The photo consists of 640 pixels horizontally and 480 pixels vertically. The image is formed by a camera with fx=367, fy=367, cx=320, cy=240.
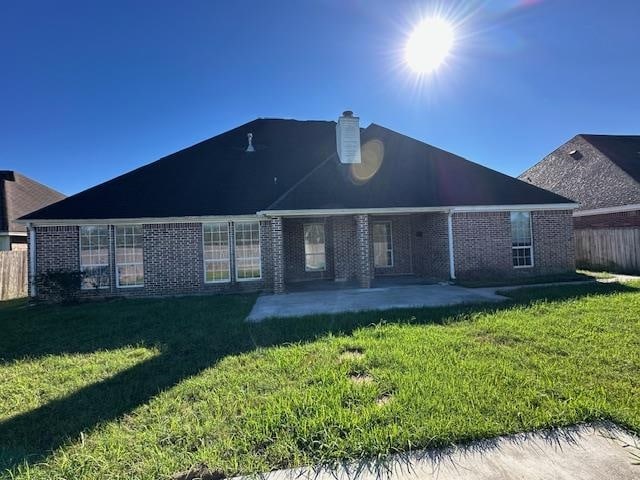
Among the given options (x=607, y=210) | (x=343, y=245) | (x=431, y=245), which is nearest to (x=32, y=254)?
(x=343, y=245)

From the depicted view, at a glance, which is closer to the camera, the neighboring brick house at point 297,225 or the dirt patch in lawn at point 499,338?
the dirt patch in lawn at point 499,338

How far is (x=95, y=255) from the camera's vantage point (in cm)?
1277

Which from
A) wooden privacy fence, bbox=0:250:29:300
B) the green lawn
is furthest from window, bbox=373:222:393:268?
wooden privacy fence, bbox=0:250:29:300

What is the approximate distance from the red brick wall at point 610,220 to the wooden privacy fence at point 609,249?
104cm

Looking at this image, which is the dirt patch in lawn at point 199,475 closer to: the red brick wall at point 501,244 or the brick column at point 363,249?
the brick column at point 363,249

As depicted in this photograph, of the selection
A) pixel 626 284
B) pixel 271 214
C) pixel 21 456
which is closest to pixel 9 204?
pixel 271 214

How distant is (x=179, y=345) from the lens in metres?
6.56

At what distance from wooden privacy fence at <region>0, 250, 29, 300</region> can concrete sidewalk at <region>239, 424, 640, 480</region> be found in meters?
17.0

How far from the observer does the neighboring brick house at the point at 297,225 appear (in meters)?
12.6

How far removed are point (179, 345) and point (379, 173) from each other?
10.3 metres

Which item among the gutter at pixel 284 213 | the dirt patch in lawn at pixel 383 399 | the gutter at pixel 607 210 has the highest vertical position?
the gutter at pixel 607 210

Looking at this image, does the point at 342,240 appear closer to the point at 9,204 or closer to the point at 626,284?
the point at 626,284

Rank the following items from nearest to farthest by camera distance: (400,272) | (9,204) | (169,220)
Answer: (169,220)
(400,272)
(9,204)

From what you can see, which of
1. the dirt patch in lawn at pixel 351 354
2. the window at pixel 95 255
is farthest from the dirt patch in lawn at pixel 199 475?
the window at pixel 95 255
